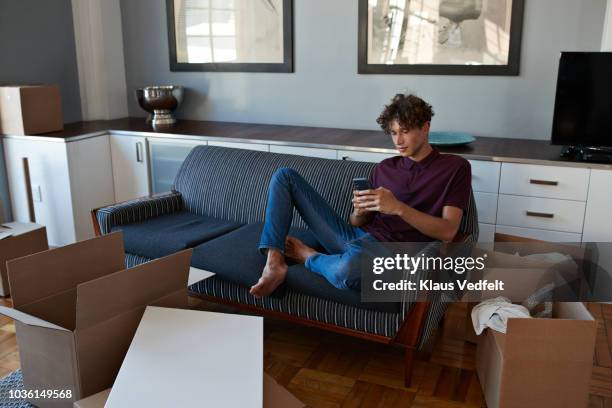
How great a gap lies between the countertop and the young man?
746 mm

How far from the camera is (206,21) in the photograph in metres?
4.05

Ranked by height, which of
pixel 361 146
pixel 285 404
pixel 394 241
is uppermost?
pixel 361 146

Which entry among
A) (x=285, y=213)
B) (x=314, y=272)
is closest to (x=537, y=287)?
(x=314, y=272)

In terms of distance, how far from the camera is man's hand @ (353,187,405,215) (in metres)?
2.18

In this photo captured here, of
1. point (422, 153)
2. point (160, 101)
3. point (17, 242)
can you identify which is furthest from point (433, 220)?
point (160, 101)

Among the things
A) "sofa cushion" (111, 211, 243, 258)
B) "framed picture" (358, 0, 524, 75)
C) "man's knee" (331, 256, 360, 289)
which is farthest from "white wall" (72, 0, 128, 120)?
"man's knee" (331, 256, 360, 289)

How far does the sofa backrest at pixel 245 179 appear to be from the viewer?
2756mm

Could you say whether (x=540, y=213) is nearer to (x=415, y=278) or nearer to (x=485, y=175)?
(x=485, y=175)

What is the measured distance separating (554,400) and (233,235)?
150 cm

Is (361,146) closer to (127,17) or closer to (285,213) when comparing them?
(285,213)

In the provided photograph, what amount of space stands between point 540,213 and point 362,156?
3.22 ft

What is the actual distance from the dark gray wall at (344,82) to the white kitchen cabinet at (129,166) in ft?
1.97

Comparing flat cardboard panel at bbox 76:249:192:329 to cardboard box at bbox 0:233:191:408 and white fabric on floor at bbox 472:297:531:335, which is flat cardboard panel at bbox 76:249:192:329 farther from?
white fabric on floor at bbox 472:297:531:335

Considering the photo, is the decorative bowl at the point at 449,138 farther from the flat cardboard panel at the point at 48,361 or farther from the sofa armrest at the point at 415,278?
the flat cardboard panel at the point at 48,361
